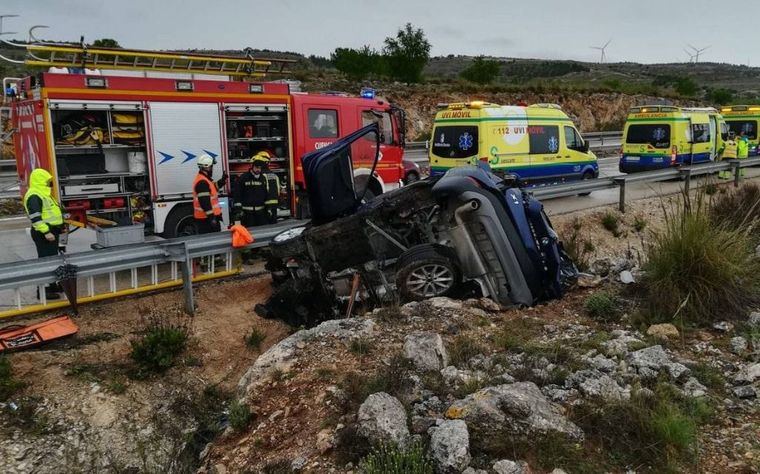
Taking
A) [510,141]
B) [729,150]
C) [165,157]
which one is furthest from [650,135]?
[165,157]

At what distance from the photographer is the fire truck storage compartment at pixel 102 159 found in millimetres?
8250

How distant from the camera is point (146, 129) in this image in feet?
28.5

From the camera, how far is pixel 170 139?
8891mm

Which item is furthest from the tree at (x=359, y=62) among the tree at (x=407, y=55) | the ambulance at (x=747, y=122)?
the ambulance at (x=747, y=122)

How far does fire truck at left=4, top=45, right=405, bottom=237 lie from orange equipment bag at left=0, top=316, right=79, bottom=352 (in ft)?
9.79

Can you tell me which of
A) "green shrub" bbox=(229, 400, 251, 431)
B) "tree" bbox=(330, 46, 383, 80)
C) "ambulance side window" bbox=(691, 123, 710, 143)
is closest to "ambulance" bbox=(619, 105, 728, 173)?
"ambulance side window" bbox=(691, 123, 710, 143)

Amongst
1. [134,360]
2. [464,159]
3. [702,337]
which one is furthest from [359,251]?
[464,159]

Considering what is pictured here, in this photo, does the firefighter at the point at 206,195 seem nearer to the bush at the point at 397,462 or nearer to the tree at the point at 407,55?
the bush at the point at 397,462

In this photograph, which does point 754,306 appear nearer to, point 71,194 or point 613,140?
point 71,194

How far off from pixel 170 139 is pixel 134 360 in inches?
172

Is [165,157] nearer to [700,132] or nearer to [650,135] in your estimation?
[650,135]

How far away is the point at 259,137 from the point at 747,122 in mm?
20670

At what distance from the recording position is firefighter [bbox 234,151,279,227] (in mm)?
9242

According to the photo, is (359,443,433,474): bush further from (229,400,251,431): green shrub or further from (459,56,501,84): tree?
(459,56,501,84): tree
